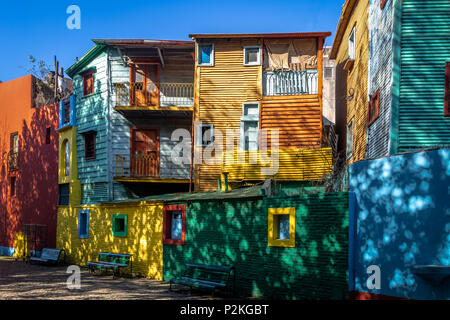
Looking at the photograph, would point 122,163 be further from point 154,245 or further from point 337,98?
point 337,98

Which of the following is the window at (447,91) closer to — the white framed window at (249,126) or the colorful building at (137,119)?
the white framed window at (249,126)

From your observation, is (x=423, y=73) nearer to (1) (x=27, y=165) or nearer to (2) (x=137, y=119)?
(2) (x=137, y=119)

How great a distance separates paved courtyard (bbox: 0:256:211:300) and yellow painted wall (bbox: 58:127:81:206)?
4673 millimetres

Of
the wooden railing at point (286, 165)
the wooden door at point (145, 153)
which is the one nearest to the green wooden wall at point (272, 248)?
the wooden railing at point (286, 165)

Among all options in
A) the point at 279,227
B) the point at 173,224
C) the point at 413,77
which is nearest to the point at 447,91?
the point at 413,77

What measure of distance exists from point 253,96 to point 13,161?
16.4 m

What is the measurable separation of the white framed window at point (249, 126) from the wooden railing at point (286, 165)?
1.13 m

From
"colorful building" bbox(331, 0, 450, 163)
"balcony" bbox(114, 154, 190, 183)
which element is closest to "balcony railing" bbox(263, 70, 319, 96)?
"balcony" bbox(114, 154, 190, 183)

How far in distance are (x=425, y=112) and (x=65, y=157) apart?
59.1ft

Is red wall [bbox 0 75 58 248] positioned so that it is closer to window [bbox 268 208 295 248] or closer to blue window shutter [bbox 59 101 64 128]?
blue window shutter [bbox 59 101 64 128]

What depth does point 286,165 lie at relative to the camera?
17.2 m

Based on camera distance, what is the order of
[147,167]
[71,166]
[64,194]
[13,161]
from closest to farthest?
[147,167]
[71,166]
[64,194]
[13,161]

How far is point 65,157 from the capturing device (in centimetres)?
2356

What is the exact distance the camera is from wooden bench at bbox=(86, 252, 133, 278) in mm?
16375
